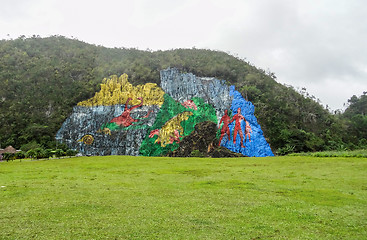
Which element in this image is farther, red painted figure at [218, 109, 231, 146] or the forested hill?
the forested hill

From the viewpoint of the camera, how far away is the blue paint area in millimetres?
42062

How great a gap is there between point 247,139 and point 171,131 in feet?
42.1

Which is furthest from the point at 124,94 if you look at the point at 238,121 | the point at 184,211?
the point at 184,211

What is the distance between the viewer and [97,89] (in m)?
55.4

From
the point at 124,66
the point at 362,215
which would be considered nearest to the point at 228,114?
the point at 124,66

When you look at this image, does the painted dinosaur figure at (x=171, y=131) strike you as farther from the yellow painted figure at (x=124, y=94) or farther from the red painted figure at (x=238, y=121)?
the red painted figure at (x=238, y=121)

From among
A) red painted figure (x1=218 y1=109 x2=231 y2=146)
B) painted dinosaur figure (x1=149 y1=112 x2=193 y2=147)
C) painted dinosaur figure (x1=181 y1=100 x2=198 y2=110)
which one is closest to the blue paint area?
red painted figure (x1=218 y1=109 x2=231 y2=146)

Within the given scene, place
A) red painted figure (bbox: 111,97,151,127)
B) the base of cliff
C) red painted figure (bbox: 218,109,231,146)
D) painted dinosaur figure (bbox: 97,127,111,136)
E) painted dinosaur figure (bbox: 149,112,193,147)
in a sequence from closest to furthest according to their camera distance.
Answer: the base of cliff < red painted figure (bbox: 218,109,231,146) < painted dinosaur figure (bbox: 149,112,193,147) < painted dinosaur figure (bbox: 97,127,111,136) < red painted figure (bbox: 111,97,151,127)

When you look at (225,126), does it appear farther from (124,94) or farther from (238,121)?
(124,94)

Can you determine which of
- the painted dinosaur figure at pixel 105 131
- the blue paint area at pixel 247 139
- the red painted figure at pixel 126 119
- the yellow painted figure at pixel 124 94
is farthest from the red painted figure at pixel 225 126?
the painted dinosaur figure at pixel 105 131

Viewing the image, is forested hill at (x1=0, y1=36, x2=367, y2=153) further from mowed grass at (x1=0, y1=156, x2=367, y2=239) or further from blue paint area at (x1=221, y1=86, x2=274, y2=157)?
mowed grass at (x1=0, y1=156, x2=367, y2=239)

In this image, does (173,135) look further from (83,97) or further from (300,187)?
(300,187)

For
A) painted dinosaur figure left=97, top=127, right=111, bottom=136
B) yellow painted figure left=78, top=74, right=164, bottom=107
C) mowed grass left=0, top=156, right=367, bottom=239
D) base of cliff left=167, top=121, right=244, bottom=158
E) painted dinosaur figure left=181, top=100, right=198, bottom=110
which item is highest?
yellow painted figure left=78, top=74, right=164, bottom=107

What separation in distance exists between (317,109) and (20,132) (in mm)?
55589
